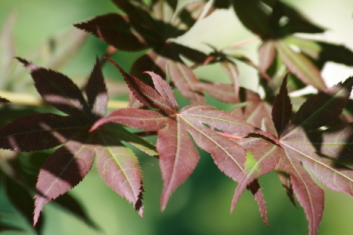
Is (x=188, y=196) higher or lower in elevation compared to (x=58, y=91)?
lower

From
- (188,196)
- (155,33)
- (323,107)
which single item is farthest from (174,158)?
(188,196)

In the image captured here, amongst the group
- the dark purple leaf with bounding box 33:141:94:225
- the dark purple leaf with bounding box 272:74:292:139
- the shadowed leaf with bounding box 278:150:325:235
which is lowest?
the shadowed leaf with bounding box 278:150:325:235

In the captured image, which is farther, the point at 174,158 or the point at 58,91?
the point at 58,91

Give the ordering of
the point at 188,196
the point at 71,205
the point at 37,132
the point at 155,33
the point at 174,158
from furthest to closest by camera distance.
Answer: the point at 188,196
the point at 71,205
the point at 155,33
the point at 37,132
the point at 174,158

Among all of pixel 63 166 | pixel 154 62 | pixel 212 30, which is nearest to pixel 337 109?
pixel 154 62

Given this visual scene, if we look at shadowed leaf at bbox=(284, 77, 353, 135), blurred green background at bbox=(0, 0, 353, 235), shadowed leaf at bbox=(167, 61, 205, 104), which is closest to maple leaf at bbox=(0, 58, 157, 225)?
shadowed leaf at bbox=(167, 61, 205, 104)

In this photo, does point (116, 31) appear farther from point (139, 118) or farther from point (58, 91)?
point (139, 118)

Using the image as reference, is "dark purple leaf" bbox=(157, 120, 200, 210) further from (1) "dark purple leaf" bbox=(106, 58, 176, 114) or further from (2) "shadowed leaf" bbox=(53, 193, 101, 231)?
(2) "shadowed leaf" bbox=(53, 193, 101, 231)
